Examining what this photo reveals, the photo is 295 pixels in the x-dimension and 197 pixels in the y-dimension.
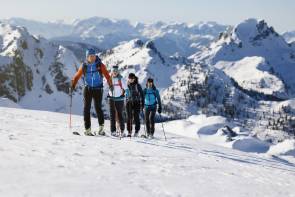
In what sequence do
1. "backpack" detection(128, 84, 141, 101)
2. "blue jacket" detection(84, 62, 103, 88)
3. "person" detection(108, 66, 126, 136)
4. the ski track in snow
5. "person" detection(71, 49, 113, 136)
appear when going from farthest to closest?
1. "backpack" detection(128, 84, 141, 101)
2. "person" detection(108, 66, 126, 136)
3. "blue jacket" detection(84, 62, 103, 88)
4. "person" detection(71, 49, 113, 136)
5. the ski track in snow

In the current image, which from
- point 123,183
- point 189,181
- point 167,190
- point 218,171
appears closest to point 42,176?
point 123,183

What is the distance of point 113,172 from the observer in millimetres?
11820

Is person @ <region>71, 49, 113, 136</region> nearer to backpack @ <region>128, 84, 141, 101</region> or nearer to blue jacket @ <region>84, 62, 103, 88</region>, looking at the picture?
blue jacket @ <region>84, 62, 103, 88</region>

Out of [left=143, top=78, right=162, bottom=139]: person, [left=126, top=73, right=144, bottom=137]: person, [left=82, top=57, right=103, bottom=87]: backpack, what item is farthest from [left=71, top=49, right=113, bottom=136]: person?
[left=143, top=78, right=162, bottom=139]: person

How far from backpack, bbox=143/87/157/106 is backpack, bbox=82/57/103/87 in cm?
498

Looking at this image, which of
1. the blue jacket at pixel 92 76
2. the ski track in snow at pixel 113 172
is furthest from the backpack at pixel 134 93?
the ski track in snow at pixel 113 172

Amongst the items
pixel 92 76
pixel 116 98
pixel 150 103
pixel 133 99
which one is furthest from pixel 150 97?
pixel 92 76

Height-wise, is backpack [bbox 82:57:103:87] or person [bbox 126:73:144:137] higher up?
backpack [bbox 82:57:103:87]

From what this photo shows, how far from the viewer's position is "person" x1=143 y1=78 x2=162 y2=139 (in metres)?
23.0

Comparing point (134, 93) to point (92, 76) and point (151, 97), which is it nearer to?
point (151, 97)

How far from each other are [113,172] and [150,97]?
11587 mm

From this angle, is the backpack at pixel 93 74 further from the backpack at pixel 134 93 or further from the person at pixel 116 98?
the backpack at pixel 134 93

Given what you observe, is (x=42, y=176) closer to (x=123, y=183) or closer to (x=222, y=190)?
(x=123, y=183)

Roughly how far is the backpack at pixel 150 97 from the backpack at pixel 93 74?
4.98m
